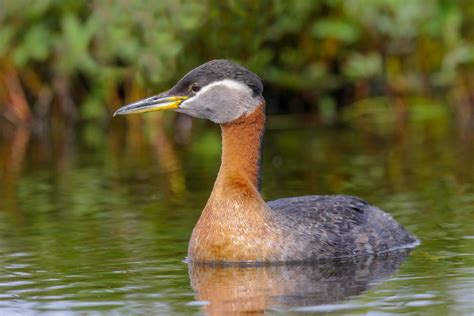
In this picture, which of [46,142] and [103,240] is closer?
[103,240]

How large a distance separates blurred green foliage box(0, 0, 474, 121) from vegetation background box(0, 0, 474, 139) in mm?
22

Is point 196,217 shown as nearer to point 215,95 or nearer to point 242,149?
point 242,149

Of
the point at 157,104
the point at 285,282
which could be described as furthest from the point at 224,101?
the point at 285,282

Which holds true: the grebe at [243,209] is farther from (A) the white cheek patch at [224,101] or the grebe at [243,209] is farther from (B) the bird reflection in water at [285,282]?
(B) the bird reflection in water at [285,282]

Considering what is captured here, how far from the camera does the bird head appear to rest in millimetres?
11117

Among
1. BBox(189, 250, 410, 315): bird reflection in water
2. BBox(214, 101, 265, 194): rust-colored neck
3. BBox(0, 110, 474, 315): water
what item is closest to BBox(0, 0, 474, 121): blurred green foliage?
BBox(0, 110, 474, 315): water

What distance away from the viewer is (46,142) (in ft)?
72.3

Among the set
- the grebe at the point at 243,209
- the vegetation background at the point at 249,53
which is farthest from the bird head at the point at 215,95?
the vegetation background at the point at 249,53

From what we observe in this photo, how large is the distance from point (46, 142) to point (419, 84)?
21.6 ft

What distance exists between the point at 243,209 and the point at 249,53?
1124 cm

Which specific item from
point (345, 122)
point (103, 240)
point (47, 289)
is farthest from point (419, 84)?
point (47, 289)

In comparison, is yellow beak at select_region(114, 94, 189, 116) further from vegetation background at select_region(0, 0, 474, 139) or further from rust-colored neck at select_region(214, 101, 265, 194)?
vegetation background at select_region(0, 0, 474, 139)

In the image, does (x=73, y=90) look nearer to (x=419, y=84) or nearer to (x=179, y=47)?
(x=179, y=47)

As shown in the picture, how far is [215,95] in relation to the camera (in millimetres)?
11109
